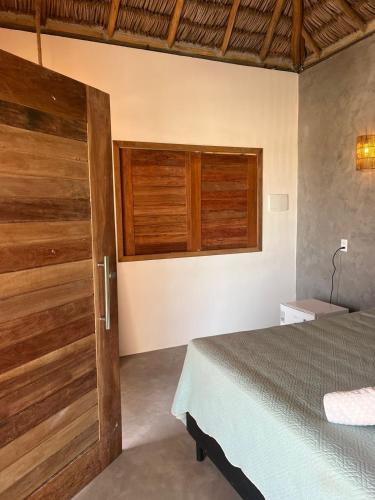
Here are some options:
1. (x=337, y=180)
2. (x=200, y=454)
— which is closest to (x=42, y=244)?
(x=200, y=454)

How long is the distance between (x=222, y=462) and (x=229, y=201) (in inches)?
101

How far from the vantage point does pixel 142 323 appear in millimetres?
3504

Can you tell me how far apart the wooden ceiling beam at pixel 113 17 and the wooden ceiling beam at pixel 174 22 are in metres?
0.47

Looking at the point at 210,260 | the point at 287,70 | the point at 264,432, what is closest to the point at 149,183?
the point at 210,260

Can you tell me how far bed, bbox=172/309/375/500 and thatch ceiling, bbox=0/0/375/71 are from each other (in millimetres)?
2666

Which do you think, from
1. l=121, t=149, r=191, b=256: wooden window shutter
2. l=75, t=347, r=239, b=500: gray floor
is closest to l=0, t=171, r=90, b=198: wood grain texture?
l=75, t=347, r=239, b=500: gray floor

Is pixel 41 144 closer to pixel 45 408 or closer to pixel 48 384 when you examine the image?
pixel 48 384

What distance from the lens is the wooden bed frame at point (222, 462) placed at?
4.91 ft

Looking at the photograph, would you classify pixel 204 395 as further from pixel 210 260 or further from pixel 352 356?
pixel 210 260

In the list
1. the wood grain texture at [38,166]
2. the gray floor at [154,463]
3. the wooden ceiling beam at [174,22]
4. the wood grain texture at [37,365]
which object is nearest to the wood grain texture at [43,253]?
the wood grain texture at [38,166]

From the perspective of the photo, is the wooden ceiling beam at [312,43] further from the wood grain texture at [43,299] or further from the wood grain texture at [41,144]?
the wood grain texture at [43,299]

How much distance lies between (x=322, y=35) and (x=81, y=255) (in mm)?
3193

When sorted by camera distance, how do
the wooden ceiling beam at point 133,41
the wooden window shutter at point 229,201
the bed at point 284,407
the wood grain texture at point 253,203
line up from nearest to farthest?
the bed at point 284,407 → the wooden ceiling beam at point 133,41 → the wooden window shutter at point 229,201 → the wood grain texture at point 253,203

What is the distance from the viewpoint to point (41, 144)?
1.57 meters
